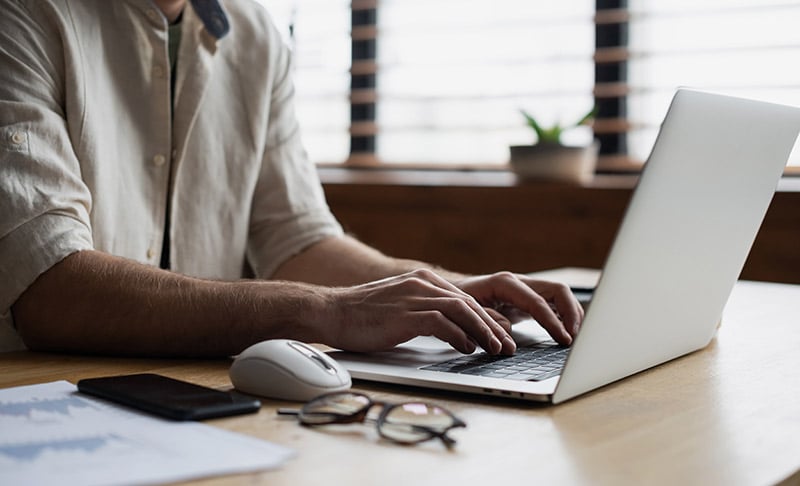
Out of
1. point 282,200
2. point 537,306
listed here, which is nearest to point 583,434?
point 537,306

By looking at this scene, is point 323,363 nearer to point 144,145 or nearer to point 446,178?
point 144,145

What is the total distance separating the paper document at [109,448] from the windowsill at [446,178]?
1.82 metres

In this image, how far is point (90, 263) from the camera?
1.14 metres

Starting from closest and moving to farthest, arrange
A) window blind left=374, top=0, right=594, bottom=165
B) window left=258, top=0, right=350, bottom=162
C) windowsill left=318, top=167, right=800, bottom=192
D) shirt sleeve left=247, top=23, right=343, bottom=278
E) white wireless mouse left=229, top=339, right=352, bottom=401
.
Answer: white wireless mouse left=229, top=339, right=352, bottom=401 < shirt sleeve left=247, top=23, right=343, bottom=278 < windowsill left=318, top=167, right=800, bottom=192 < window blind left=374, top=0, right=594, bottom=165 < window left=258, top=0, right=350, bottom=162

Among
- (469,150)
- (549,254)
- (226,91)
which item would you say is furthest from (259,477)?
(469,150)

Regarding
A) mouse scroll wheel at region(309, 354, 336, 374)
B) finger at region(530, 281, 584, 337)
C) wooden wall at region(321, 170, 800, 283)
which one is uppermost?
mouse scroll wheel at region(309, 354, 336, 374)

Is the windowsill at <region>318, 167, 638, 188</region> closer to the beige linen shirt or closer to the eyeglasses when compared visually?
the beige linen shirt

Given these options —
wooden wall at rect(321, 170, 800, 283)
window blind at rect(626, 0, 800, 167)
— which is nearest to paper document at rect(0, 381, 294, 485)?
wooden wall at rect(321, 170, 800, 283)

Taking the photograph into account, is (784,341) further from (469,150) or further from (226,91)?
(469,150)

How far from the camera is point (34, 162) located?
1.20 m

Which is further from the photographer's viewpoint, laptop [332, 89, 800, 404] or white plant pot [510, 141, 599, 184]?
white plant pot [510, 141, 599, 184]

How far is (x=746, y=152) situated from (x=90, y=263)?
732mm

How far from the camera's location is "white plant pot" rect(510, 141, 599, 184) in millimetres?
2514

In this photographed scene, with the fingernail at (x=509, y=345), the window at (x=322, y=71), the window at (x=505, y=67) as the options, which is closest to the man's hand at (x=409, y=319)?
the fingernail at (x=509, y=345)
